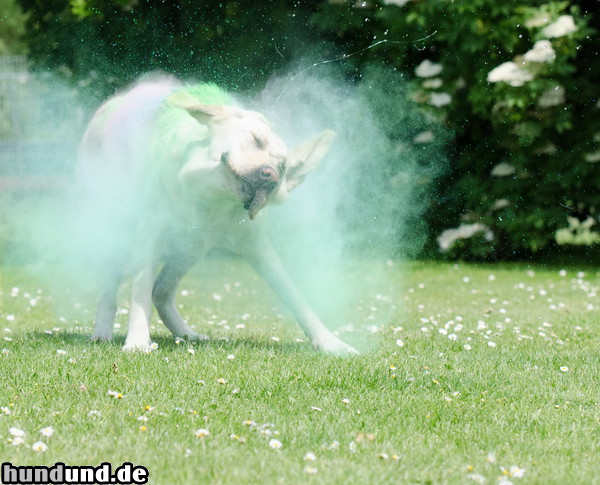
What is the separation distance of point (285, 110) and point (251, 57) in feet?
14.8

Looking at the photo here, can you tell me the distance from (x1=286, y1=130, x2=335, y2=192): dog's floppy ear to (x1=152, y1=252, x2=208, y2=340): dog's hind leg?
106cm

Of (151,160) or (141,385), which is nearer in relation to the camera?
(141,385)

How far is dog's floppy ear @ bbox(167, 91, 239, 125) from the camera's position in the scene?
498cm

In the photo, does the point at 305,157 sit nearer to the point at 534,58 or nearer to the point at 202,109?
the point at 202,109

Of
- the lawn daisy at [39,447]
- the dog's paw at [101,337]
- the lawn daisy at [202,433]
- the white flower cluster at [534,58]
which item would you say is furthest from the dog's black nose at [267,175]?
the white flower cluster at [534,58]

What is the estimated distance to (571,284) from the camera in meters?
10.7

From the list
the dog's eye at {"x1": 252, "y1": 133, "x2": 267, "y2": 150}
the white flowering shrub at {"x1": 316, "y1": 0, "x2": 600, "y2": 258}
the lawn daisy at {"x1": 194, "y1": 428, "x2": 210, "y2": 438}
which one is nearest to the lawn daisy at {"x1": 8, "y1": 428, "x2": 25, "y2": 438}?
the lawn daisy at {"x1": 194, "y1": 428, "x2": 210, "y2": 438}

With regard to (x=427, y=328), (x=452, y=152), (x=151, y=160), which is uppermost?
(x=452, y=152)

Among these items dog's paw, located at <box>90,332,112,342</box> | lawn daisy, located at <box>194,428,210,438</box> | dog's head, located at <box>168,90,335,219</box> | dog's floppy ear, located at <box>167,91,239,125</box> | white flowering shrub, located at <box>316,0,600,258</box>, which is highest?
white flowering shrub, located at <box>316,0,600,258</box>

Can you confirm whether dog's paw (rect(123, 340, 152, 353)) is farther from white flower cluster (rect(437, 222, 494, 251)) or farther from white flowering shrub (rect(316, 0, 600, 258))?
white flower cluster (rect(437, 222, 494, 251))

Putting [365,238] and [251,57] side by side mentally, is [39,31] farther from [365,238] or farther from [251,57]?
[365,238]

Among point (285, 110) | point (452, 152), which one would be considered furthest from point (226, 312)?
point (452, 152)

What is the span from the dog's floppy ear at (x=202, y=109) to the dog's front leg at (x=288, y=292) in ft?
2.76

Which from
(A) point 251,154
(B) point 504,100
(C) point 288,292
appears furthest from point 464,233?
(A) point 251,154
